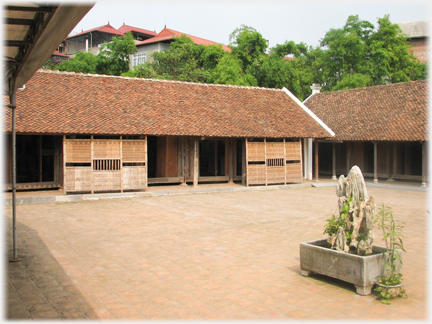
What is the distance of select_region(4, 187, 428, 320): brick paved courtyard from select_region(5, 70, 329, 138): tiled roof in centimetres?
383

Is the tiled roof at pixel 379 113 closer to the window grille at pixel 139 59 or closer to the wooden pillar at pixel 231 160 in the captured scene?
the wooden pillar at pixel 231 160

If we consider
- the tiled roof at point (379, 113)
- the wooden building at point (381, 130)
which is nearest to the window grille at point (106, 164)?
the wooden building at point (381, 130)

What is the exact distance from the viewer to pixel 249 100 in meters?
20.4

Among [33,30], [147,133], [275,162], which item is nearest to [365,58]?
[275,162]

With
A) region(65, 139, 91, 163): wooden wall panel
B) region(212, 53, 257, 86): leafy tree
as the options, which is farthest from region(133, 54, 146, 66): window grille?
region(65, 139, 91, 163): wooden wall panel

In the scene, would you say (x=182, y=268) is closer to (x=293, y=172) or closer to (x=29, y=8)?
(x=29, y=8)

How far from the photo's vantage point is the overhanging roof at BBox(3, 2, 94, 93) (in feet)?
13.0

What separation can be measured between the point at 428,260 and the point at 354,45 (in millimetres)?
29726

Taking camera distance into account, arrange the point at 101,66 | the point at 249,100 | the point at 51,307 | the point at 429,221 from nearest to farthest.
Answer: the point at 51,307 < the point at 429,221 < the point at 249,100 < the point at 101,66

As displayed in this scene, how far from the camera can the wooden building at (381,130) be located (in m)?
18.3

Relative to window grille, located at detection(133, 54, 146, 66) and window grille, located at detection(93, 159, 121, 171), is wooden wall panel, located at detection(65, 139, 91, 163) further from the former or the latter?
window grille, located at detection(133, 54, 146, 66)

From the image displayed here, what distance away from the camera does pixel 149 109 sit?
16.9m

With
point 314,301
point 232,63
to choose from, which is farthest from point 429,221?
point 232,63

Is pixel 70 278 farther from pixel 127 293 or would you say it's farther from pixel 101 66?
pixel 101 66
